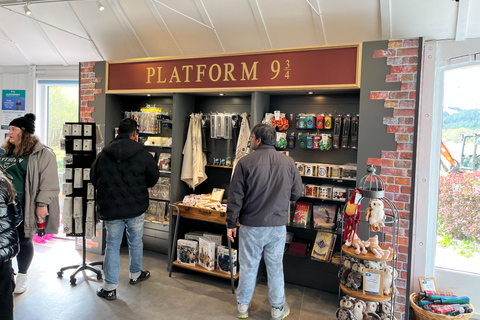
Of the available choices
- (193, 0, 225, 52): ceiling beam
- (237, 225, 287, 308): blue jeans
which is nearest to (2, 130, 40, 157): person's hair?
(237, 225, 287, 308): blue jeans

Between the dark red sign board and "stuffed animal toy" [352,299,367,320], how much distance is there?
1.90 metres

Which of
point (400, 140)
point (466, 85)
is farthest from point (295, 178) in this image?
point (466, 85)

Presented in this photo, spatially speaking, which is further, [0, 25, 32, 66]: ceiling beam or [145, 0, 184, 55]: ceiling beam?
[0, 25, 32, 66]: ceiling beam

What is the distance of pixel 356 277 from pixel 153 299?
1948 millimetres

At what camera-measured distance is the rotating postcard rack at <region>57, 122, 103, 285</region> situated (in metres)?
3.87

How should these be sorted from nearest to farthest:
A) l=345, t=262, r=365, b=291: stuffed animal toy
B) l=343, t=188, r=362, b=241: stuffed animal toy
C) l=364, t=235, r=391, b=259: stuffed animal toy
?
l=364, t=235, r=391, b=259: stuffed animal toy → l=345, t=262, r=365, b=291: stuffed animal toy → l=343, t=188, r=362, b=241: stuffed animal toy

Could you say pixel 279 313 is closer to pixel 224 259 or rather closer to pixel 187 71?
pixel 224 259

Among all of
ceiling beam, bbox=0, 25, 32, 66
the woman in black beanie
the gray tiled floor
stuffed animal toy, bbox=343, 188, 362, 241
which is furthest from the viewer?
ceiling beam, bbox=0, 25, 32, 66

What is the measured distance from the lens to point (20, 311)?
10.3ft

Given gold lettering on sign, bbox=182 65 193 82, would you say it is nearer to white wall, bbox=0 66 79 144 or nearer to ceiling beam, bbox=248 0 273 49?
ceiling beam, bbox=248 0 273 49

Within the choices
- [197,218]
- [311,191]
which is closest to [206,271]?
[197,218]

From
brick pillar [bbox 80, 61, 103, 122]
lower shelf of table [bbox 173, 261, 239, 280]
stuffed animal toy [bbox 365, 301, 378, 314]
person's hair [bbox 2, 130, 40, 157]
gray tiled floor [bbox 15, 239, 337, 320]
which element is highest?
brick pillar [bbox 80, 61, 103, 122]

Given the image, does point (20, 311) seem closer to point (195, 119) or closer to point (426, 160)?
point (195, 119)

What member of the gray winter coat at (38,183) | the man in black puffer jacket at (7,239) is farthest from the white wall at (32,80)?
the man in black puffer jacket at (7,239)
